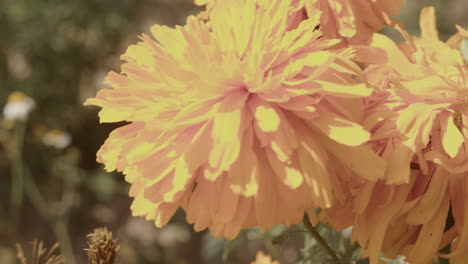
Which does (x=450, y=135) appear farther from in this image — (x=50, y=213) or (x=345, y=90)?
(x=50, y=213)

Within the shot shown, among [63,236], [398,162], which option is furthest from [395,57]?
[63,236]

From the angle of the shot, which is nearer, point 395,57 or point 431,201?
point 431,201


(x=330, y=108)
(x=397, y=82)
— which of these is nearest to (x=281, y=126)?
(x=330, y=108)

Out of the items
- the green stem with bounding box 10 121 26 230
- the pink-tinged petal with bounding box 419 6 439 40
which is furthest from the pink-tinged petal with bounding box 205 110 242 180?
the green stem with bounding box 10 121 26 230

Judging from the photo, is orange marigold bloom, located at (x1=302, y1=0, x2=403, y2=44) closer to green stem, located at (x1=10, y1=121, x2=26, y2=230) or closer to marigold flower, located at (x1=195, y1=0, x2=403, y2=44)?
marigold flower, located at (x1=195, y1=0, x2=403, y2=44)

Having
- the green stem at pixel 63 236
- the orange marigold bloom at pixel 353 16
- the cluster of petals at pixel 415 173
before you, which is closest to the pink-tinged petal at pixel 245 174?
the cluster of petals at pixel 415 173
